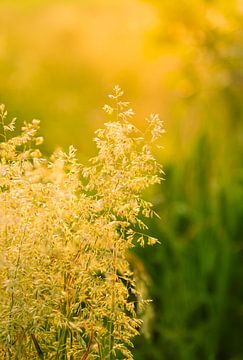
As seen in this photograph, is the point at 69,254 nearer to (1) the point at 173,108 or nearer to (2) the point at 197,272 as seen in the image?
(2) the point at 197,272

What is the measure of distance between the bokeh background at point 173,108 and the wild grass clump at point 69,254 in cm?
25

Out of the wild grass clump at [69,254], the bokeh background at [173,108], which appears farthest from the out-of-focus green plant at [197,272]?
the wild grass clump at [69,254]

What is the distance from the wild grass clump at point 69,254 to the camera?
2.13 feet

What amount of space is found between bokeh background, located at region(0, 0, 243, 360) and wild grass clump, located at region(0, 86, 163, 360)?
0.25 meters

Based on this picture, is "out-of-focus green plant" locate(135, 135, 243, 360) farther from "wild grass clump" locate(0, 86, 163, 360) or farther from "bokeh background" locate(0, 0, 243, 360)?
"wild grass clump" locate(0, 86, 163, 360)

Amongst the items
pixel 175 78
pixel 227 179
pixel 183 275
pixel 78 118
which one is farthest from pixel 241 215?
pixel 78 118

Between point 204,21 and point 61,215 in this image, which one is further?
point 204,21

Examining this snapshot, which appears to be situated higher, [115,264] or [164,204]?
[164,204]

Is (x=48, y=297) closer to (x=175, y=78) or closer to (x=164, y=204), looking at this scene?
(x=164, y=204)

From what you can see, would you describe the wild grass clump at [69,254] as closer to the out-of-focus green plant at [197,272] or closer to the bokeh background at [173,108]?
the bokeh background at [173,108]

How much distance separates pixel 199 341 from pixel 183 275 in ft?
0.68

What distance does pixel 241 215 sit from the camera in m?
2.40

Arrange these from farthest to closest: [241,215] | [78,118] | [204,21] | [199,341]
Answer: [78,118], [204,21], [241,215], [199,341]

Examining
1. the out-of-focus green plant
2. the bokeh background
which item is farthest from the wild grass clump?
the out-of-focus green plant
